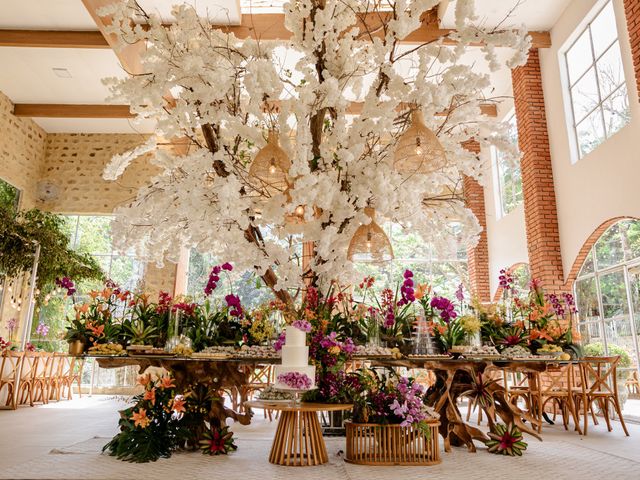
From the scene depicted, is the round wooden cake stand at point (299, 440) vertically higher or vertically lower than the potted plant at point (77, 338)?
lower

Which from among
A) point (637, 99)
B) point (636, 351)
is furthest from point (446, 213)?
point (636, 351)

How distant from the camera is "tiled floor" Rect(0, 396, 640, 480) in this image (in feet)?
10.5

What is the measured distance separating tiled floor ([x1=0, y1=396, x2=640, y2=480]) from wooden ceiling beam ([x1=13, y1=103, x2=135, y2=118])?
6933mm

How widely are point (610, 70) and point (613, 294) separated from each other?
2.93 metres

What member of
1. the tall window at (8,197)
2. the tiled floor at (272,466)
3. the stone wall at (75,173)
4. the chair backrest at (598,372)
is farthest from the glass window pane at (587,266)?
the tall window at (8,197)

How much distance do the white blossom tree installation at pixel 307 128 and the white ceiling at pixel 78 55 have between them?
3.58 m

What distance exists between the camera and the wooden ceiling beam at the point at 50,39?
7953 millimetres

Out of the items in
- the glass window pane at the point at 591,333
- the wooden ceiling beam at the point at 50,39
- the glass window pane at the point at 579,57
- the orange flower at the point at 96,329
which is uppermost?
the wooden ceiling beam at the point at 50,39

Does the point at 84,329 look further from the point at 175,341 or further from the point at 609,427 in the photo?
the point at 609,427

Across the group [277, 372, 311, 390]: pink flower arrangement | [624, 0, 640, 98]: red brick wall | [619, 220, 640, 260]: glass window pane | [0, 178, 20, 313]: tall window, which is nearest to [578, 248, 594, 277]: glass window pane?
[619, 220, 640, 260]: glass window pane

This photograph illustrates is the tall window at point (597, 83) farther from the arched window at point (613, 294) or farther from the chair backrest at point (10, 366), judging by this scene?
the chair backrest at point (10, 366)

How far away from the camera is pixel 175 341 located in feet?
13.4

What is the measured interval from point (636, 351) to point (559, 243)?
74.5 inches

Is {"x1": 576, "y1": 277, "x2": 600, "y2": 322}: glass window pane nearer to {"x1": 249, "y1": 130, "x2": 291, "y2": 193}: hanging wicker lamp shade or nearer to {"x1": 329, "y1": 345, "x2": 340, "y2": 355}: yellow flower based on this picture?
{"x1": 329, "y1": 345, "x2": 340, "y2": 355}: yellow flower
